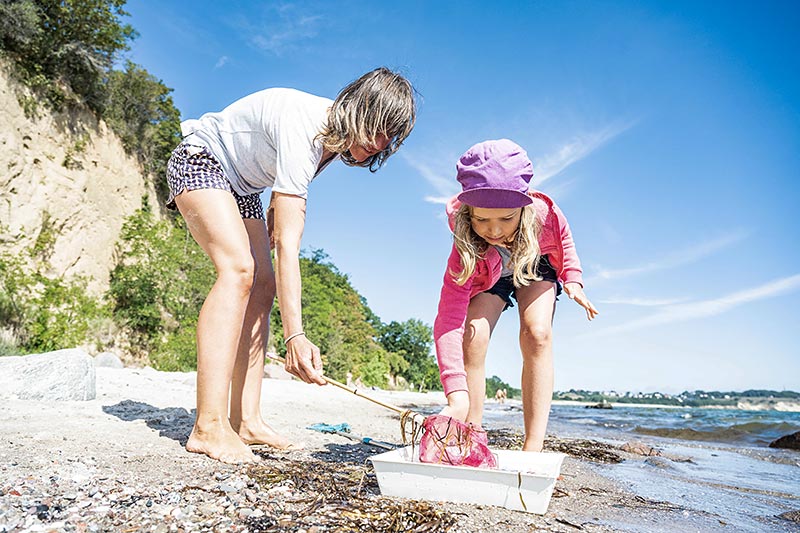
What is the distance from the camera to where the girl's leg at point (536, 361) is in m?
2.96

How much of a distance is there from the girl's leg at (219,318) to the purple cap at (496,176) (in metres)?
1.15

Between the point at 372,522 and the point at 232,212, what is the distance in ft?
5.49

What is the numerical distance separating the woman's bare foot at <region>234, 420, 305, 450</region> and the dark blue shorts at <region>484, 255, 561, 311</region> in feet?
4.71

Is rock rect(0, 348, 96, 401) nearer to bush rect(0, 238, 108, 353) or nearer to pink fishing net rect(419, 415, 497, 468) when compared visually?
pink fishing net rect(419, 415, 497, 468)

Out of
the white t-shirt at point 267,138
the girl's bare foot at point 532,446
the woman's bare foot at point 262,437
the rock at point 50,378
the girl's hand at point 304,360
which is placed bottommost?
the woman's bare foot at point 262,437

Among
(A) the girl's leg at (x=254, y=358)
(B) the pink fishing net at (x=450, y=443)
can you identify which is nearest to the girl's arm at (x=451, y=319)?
(B) the pink fishing net at (x=450, y=443)

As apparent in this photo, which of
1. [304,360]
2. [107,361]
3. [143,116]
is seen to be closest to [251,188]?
[304,360]

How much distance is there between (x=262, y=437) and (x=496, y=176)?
6.18ft

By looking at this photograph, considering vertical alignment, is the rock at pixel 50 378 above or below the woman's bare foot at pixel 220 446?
above

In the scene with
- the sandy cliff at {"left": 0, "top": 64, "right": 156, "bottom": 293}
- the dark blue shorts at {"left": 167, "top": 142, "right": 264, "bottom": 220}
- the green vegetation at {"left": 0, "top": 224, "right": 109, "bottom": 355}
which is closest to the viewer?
the dark blue shorts at {"left": 167, "top": 142, "right": 264, "bottom": 220}

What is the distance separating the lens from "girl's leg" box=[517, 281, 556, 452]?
9.72ft

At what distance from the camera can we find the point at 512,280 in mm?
3266

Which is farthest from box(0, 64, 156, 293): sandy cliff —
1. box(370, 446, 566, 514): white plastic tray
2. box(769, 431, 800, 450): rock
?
box(769, 431, 800, 450): rock

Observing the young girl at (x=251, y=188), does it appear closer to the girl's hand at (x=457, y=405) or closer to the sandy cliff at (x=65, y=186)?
the girl's hand at (x=457, y=405)
